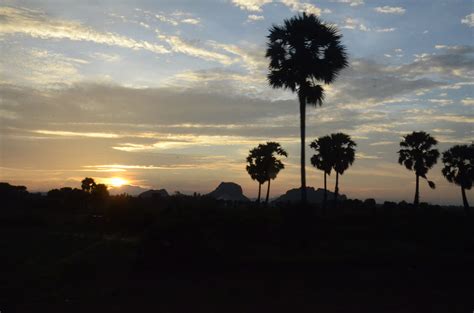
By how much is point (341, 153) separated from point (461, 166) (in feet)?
40.0

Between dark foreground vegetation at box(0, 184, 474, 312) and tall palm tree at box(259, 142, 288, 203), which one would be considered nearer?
dark foreground vegetation at box(0, 184, 474, 312)

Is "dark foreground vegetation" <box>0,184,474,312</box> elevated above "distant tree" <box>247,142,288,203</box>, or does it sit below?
below

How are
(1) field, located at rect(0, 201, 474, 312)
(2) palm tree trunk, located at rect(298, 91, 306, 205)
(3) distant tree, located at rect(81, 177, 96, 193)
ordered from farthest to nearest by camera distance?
(3) distant tree, located at rect(81, 177, 96, 193), (2) palm tree trunk, located at rect(298, 91, 306, 205), (1) field, located at rect(0, 201, 474, 312)

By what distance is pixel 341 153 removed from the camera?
49062 millimetres

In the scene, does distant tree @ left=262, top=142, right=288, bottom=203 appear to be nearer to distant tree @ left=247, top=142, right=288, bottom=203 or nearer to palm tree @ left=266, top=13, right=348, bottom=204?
distant tree @ left=247, top=142, right=288, bottom=203

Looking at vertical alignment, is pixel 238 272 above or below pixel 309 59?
below

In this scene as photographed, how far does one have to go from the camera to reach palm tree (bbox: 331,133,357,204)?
49.0 m

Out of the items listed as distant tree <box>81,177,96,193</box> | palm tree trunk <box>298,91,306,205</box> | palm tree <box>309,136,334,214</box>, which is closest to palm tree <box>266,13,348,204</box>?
palm tree trunk <box>298,91,306,205</box>

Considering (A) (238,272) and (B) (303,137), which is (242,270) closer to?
(A) (238,272)

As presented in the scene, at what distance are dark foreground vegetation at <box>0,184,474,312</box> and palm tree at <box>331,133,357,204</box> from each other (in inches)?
913

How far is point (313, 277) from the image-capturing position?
14.5m

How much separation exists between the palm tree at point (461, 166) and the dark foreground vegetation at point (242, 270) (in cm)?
2124

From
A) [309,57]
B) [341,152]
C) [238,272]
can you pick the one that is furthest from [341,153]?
[238,272]

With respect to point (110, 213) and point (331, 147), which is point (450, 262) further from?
point (331, 147)
